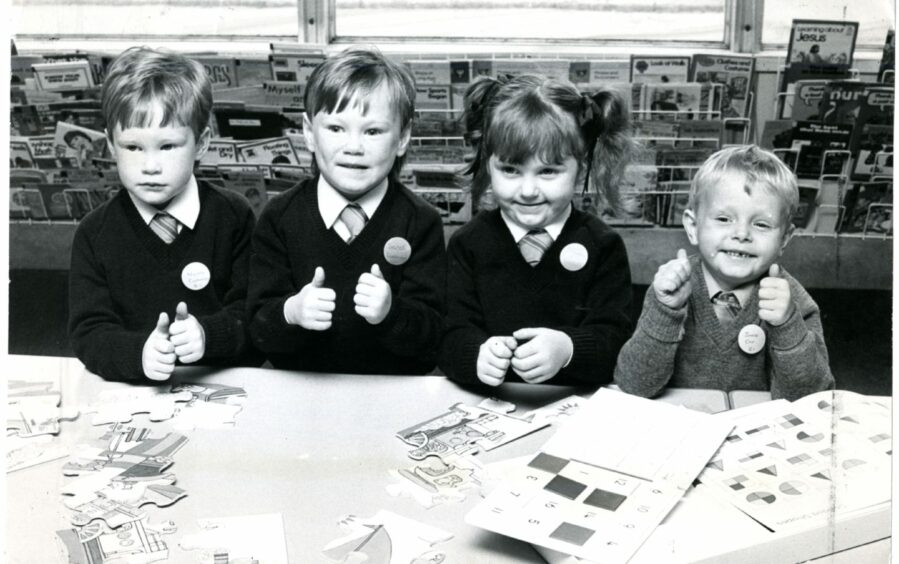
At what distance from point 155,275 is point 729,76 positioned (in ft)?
3.40

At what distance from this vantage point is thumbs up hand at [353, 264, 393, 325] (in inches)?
58.5

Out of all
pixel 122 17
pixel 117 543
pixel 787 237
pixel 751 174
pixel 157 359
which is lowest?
pixel 117 543

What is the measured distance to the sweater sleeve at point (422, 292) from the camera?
5.02 feet

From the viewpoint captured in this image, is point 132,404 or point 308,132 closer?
point 132,404

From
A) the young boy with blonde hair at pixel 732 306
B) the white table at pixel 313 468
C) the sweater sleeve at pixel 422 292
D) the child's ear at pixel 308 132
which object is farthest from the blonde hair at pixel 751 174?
the child's ear at pixel 308 132

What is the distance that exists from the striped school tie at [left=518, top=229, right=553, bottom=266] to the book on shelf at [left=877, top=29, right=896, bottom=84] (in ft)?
1.97

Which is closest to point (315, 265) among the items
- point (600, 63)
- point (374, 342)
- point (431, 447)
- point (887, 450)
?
point (374, 342)

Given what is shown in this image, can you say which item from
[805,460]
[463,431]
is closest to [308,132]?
[463,431]

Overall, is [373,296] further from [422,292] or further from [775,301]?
[775,301]

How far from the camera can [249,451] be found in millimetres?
1305

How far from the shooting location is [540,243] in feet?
4.99

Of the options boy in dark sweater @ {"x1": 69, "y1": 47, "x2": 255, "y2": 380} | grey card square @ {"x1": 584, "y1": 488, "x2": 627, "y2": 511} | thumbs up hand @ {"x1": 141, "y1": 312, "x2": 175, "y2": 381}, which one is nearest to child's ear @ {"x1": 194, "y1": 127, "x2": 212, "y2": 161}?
boy in dark sweater @ {"x1": 69, "y1": 47, "x2": 255, "y2": 380}

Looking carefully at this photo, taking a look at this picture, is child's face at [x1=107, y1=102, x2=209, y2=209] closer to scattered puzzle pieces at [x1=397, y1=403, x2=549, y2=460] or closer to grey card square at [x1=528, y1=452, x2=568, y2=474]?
scattered puzzle pieces at [x1=397, y1=403, x2=549, y2=460]

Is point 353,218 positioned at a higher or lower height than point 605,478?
higher
